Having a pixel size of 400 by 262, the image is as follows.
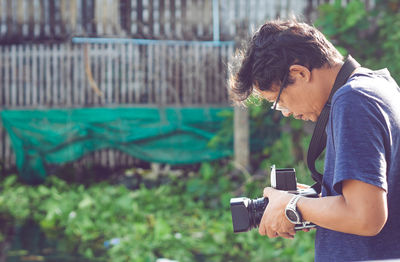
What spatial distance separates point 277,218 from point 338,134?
376 millimetres

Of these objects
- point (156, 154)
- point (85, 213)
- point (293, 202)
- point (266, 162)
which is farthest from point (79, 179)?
point (293, 202)

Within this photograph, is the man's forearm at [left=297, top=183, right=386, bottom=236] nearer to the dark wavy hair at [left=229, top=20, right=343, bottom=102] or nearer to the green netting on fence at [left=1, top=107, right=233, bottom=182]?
the dark wavy hair at [left=229, top=20, right=343, bottom=102]

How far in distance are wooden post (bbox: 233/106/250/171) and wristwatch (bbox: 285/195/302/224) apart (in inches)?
197

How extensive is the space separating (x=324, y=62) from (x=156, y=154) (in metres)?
5.90

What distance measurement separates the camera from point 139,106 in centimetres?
763

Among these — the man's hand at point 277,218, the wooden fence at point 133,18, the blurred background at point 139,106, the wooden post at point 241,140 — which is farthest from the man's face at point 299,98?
the wooden fence at point 133,18

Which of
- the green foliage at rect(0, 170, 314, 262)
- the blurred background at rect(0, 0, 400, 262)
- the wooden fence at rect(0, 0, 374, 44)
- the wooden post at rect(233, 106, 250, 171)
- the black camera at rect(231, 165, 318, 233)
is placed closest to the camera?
the black camera at rect(231, 165, 318, 233)

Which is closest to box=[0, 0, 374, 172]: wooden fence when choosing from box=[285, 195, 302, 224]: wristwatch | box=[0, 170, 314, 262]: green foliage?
box=[0, 170, 314, 262]: green foliage

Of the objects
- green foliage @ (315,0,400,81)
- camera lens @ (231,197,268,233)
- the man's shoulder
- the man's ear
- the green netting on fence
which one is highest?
green foliage @ (315,0,400,81)

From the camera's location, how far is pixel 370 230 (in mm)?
1419

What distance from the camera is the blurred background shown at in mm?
6398

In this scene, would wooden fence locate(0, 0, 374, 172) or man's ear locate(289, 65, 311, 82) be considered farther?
wooden fence locate(0, 0, 374, 172)

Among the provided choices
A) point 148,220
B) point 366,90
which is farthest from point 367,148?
point 148,220

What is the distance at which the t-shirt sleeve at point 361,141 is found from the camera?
1357 millimetres
